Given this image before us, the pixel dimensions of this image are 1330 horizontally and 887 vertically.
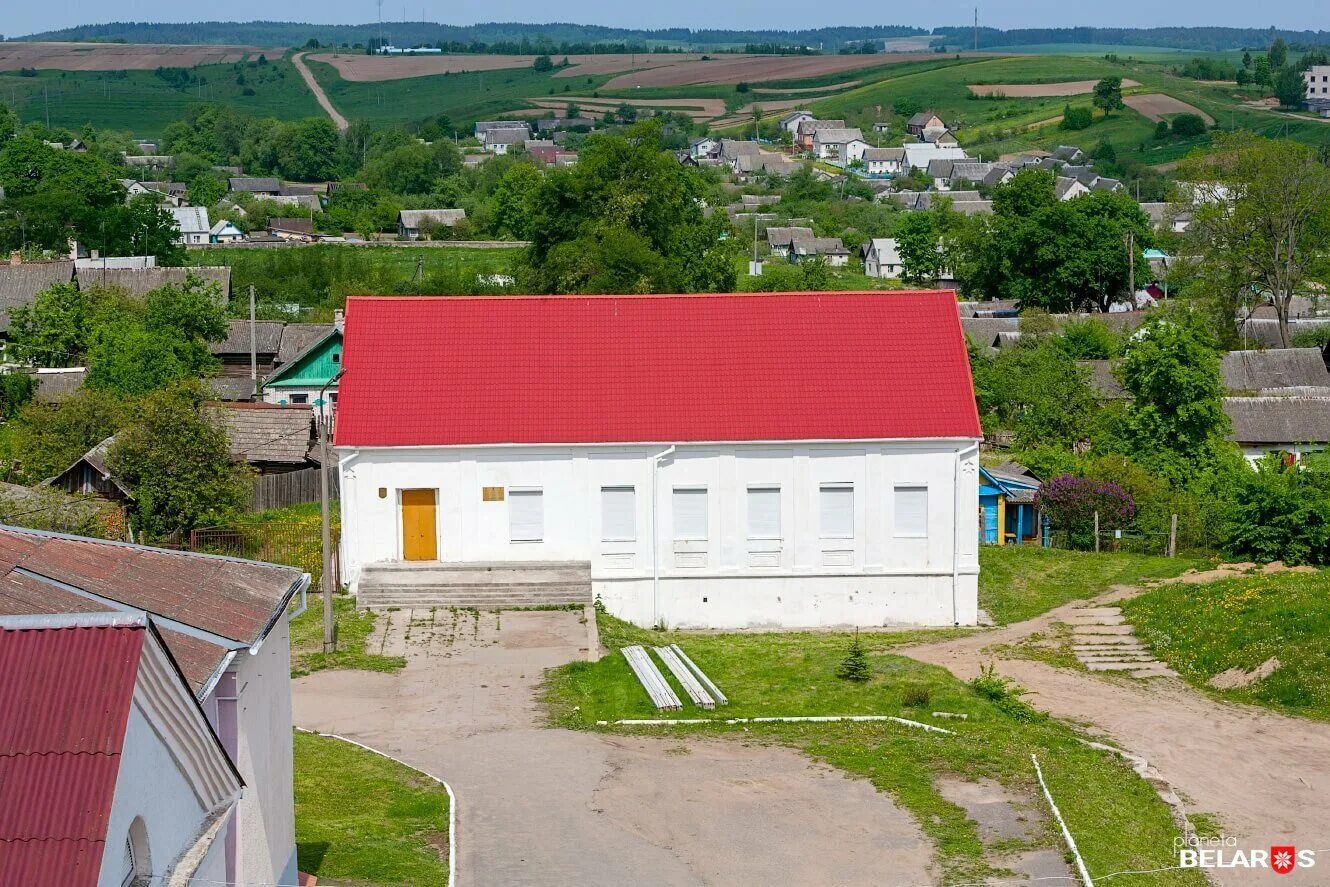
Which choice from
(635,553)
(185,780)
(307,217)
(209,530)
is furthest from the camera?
(307,217)

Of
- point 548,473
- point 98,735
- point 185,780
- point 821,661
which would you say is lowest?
point 821,661

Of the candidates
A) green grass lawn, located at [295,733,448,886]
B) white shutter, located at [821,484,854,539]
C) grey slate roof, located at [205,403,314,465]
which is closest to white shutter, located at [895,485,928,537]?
white shutter, located at [821,484,854,539]

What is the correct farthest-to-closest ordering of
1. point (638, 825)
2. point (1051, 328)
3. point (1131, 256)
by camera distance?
point (1131, 256) < point (1051, 328) < point (638, 825)

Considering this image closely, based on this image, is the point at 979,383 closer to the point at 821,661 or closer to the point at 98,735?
the point at 821,661

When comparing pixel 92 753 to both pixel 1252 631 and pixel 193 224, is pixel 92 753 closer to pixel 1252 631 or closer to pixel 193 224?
pixel 1252 631

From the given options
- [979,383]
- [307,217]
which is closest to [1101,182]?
[307,217]

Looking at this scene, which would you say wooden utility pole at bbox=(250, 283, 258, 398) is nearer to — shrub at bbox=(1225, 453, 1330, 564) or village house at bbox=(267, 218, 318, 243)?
shrub at bbox=(1225, 453, 1330, 564)

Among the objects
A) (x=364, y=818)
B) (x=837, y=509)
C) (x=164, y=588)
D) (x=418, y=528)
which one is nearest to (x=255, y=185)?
(x=418, y=528)

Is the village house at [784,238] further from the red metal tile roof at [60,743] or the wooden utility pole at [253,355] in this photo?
the red metal tile roof at [60,743]
